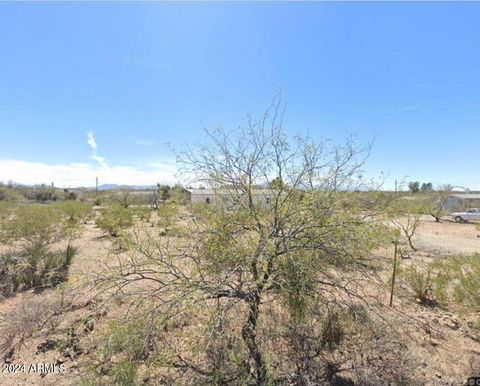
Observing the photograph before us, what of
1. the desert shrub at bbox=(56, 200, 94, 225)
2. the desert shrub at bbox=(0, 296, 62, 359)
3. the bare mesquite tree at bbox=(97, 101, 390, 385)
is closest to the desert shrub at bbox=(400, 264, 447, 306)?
the bare mesquite tree at bbox=(97, 101, 390, 385)

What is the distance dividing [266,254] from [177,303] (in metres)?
1.08

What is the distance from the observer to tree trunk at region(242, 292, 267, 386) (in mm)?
3309

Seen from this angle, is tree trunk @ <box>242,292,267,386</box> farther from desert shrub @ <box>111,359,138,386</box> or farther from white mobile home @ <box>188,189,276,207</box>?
desert shrub @ <box>111,359,138,386</box>

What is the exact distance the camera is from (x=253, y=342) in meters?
3.54

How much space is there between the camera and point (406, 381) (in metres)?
3.65

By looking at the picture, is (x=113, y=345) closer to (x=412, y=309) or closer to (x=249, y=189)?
(x=249, y=189)

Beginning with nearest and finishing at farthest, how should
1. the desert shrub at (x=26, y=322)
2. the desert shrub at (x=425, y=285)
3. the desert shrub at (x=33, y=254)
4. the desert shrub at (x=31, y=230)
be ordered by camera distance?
the desert shrub at (x=26, y=322), the desert shrub at (x=425, y=285), the desert shrub at (x=33, y=254), the desert shrub at (x=31, y=230)

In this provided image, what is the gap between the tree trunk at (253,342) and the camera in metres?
3.31

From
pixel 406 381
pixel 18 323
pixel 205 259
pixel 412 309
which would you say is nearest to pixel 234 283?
pixel 205 259

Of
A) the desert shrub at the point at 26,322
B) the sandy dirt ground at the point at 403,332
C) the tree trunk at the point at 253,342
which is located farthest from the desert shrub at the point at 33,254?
the tree trunk at the point at 253,342

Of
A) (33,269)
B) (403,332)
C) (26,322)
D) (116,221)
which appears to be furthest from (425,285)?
(116,221)

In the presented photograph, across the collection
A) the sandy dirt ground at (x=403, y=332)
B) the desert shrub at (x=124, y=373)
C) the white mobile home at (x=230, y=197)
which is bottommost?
the sandy dirt ground at (x=403, y=332)

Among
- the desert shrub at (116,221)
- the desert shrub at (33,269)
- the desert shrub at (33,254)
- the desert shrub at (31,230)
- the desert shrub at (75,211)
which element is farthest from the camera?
the desert shrub at (75,211)

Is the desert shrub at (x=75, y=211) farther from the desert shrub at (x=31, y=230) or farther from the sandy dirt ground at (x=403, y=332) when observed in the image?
the sandy dirt ground at (x=403, y=332)
